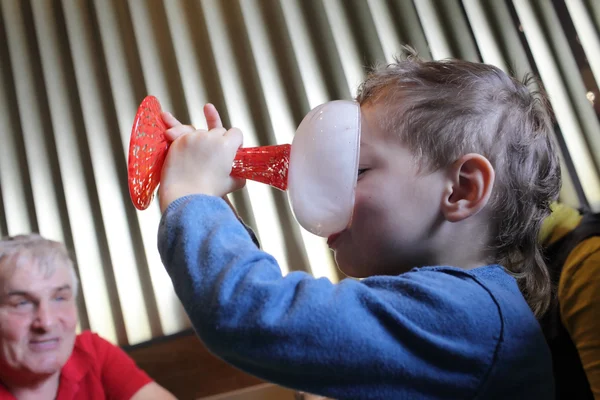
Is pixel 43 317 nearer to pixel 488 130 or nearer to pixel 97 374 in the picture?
pixel 97 374

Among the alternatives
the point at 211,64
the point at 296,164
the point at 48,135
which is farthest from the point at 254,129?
the point at 296,164

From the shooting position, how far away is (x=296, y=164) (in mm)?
781

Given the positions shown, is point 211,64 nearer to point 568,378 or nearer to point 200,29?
point 200,29

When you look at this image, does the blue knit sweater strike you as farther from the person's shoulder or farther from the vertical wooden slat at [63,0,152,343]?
the vertical wooden slat at [63,0,152,343]

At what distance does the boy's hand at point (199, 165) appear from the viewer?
73cm

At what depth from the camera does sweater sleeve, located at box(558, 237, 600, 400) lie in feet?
3.29

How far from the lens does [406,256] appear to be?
0.81 metres

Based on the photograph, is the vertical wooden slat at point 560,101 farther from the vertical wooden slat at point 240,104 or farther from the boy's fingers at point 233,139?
the boy's fingers at point 233,139

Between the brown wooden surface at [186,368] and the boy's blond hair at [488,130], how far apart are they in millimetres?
1275

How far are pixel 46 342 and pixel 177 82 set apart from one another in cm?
114

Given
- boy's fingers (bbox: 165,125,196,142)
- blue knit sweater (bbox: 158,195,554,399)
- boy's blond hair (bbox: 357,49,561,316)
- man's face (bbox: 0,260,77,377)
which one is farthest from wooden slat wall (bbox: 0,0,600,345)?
blue knit sweater (bbox: 158,195,554,399)

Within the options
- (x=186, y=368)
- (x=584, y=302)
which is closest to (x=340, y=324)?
(x=584, y=302)

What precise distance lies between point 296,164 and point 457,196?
235mm

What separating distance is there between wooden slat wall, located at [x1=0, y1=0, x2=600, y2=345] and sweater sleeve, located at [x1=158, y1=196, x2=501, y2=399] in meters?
1.35
